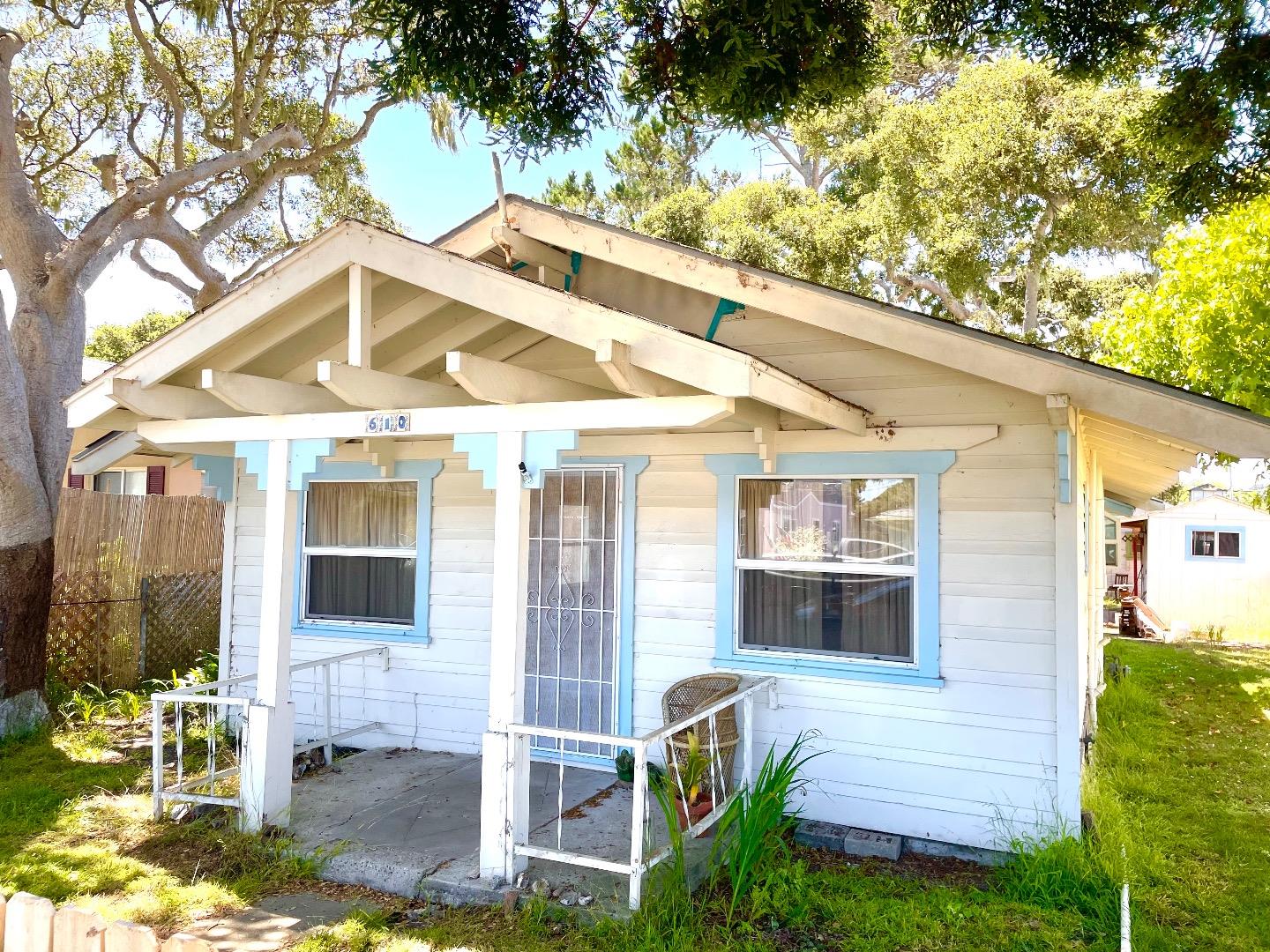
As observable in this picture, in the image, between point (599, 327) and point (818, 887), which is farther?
point (818, 887)

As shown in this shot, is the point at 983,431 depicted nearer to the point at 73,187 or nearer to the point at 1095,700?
the point at 1095,700

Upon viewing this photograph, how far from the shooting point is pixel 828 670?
5.90 metres

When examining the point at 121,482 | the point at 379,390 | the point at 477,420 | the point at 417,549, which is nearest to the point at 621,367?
the point at 477,420

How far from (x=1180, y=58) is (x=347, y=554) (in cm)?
702

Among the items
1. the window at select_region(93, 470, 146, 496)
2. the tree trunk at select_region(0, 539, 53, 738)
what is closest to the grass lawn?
the tree trunk at select_region(0, 539, 53, 738)

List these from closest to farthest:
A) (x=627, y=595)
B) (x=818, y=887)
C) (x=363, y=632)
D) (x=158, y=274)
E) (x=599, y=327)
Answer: (x=599, y=327) < (x=818, y=887) < (x=627, y=595) < (x=363, y=632) < (x=158, y=274)

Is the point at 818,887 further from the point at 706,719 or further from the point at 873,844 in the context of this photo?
the point at 706,719

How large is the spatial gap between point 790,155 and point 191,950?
24560 mm

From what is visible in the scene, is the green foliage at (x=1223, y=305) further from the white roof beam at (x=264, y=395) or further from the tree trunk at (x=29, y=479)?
the tree trunk at (x=29, y=479)

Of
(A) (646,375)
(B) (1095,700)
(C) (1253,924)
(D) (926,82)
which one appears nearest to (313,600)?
(A) (646,375)

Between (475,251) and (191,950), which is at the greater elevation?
(475,251)

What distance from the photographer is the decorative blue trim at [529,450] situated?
4.87 m

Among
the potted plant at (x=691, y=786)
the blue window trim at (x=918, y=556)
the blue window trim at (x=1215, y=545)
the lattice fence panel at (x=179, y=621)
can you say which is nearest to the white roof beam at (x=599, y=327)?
the blue window trim at (x=918, y=556)

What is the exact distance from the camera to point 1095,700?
→ 9.70 meters
